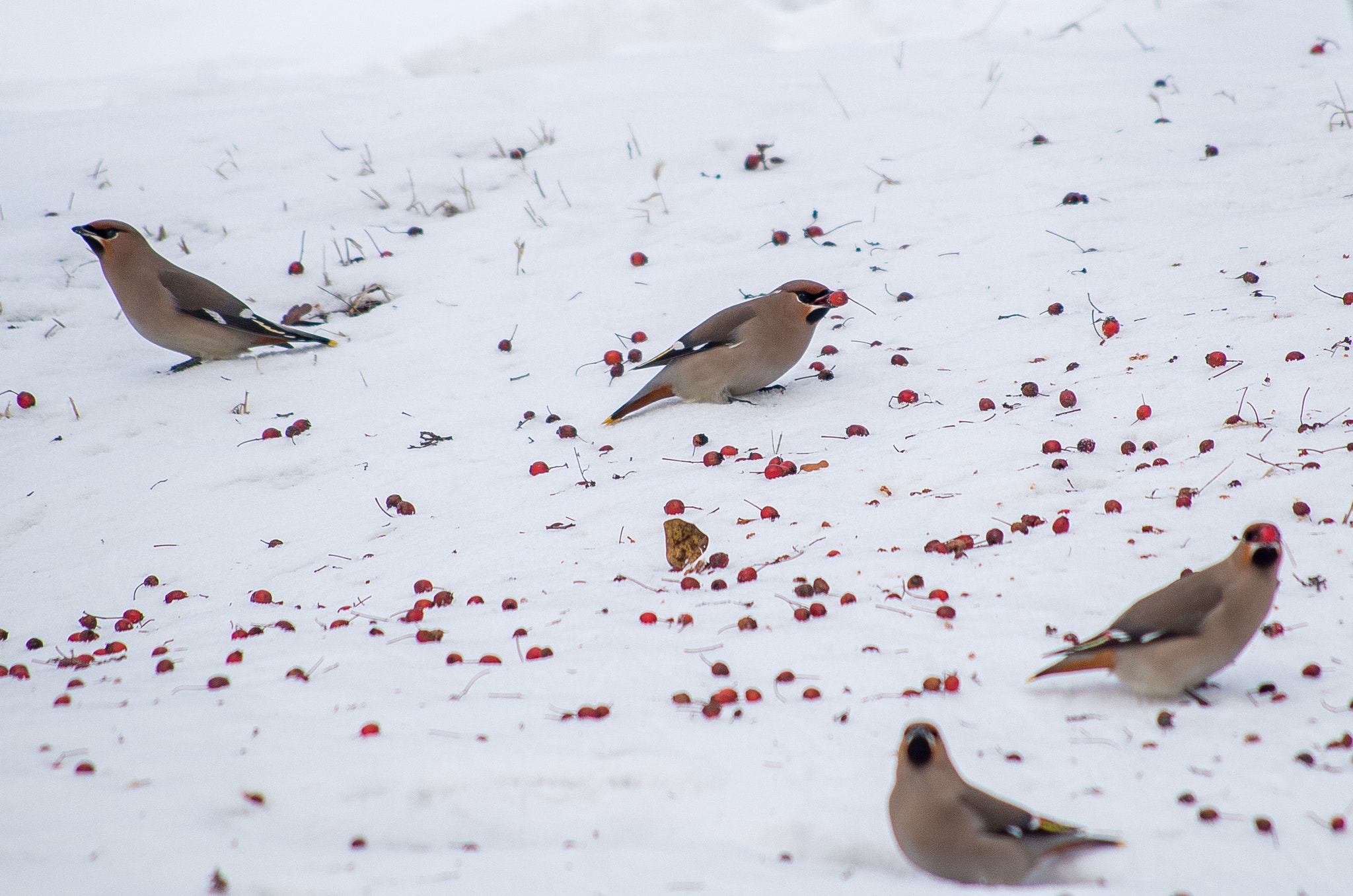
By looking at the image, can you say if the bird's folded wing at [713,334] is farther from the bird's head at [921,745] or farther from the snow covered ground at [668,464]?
the bird's head at [921,745]

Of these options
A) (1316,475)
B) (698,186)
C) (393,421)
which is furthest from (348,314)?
(1316,475)

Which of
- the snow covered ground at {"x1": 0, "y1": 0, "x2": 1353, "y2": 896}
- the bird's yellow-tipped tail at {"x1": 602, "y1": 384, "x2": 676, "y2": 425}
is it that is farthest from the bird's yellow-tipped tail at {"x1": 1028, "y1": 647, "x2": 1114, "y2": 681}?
the bird's yellow-tipped tail at {"x1": 602, "y1": 384, "x2": 676, "y2": 425}

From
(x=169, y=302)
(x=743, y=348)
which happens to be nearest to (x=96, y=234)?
(x=169, y=302)

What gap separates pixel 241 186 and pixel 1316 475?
7.41 meters

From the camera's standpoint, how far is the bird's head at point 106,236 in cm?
602

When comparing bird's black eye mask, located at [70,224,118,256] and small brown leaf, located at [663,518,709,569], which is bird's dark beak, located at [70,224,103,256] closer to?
bird's black eye mask, located at [70,224,118,256]

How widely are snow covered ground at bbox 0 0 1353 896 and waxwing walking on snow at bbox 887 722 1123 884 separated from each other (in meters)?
0.10

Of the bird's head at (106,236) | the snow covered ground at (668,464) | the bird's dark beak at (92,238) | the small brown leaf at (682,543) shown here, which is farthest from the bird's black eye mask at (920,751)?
the bird's dark beak at (92,238)

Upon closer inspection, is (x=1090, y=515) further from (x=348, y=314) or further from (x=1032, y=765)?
(x=348, y=314)

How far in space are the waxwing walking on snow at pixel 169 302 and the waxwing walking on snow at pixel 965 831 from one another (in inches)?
200

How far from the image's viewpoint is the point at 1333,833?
2088 millimetres

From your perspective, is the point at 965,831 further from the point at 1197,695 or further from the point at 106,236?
the point at 106,236

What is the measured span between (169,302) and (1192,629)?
5589 millimetres

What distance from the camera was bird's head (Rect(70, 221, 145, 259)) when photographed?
602cm
